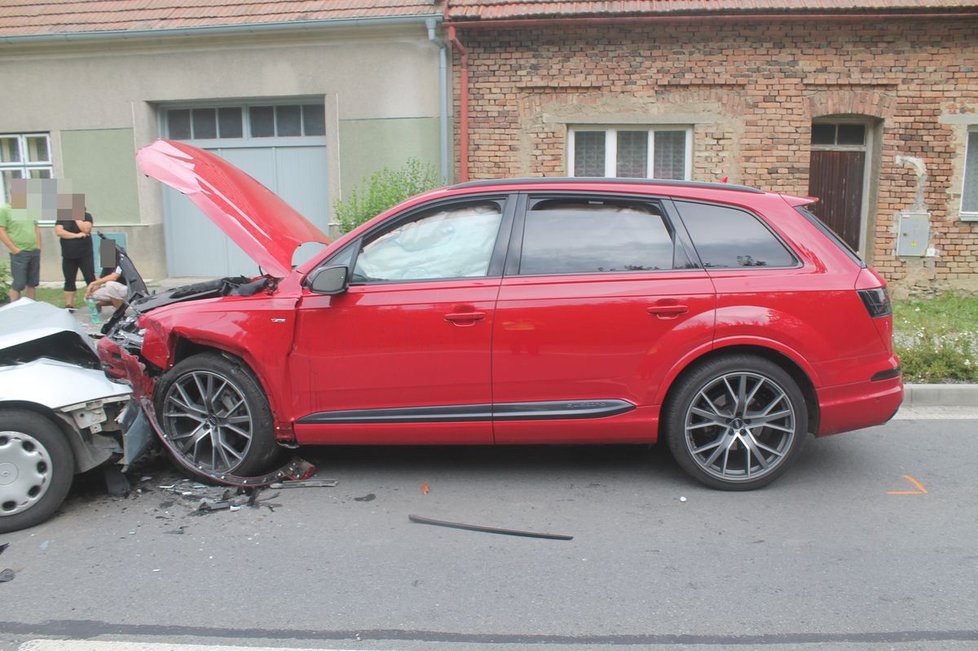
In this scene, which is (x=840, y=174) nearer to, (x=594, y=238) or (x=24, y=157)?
(x=594, y=238)

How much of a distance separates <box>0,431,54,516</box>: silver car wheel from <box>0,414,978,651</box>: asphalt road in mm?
175

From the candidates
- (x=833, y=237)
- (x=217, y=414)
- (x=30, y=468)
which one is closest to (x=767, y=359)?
(x=833, y=237)

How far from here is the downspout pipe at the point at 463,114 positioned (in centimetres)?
1078

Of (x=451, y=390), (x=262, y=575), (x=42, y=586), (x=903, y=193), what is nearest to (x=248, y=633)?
(x=262, y=575)

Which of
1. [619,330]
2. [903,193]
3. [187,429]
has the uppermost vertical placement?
[903,193]

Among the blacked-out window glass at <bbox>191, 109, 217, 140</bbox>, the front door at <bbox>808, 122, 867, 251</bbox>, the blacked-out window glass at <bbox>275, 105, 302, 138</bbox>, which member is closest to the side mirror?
the blacked-out window glass at <bbox>275, 105, 302, 138</bbox>

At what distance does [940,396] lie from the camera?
618cm

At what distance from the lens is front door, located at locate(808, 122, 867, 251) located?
11.1 m

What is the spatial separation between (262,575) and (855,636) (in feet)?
8.25

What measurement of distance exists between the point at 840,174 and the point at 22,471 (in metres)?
11.0

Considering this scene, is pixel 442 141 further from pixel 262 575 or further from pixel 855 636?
pixel 855 636

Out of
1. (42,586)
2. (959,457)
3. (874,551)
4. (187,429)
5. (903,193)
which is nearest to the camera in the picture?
(42,586)

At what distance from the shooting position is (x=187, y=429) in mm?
4484

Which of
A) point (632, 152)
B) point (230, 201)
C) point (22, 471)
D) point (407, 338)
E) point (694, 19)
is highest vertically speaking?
point (694, 19)
